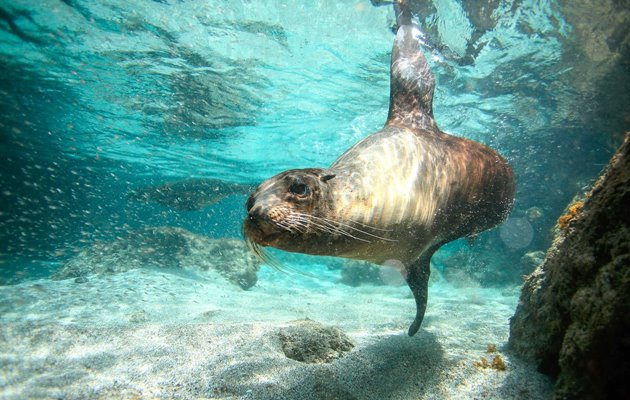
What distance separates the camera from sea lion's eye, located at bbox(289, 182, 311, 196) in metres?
1.97

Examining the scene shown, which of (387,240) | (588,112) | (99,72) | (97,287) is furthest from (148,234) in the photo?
(588,112)

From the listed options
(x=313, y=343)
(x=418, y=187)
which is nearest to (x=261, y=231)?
(x=418, y=187)

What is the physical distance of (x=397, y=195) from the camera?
2510mm

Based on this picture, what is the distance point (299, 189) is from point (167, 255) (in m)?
14.3

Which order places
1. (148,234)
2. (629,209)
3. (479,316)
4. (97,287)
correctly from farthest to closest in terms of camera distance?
(148,234)
(97,287)
(479,316)
(629,209)

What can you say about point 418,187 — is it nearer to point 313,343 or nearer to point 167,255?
point 313,343

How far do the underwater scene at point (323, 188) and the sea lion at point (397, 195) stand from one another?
25mm

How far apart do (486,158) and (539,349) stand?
199 centimetres

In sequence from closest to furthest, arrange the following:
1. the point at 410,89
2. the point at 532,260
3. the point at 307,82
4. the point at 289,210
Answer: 1. the point at 289,210
2. the point at 410,89
3. the point at 532,260
4. the point at 307,82

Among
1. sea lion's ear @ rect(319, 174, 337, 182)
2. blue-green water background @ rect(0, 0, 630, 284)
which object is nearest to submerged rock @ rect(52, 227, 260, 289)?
blue-green water background @ rect(0, 0, 630, 284)

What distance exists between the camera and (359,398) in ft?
7.75

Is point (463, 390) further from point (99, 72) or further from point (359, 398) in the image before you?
point (99, 72)

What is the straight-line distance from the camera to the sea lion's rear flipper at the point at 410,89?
12.6 feet

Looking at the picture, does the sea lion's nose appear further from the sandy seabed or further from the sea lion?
the sandy seabed
